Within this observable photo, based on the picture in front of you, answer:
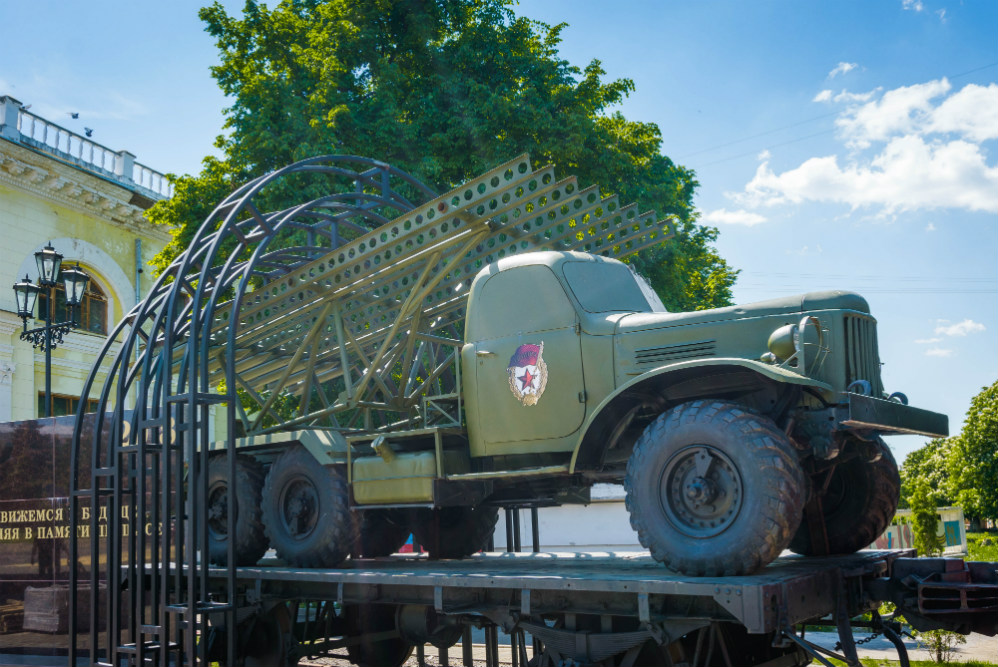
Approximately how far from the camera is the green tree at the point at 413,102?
1571cm

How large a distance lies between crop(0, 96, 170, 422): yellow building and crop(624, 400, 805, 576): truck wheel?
48.0 ft

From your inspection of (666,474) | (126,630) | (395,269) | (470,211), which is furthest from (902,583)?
(126,630)

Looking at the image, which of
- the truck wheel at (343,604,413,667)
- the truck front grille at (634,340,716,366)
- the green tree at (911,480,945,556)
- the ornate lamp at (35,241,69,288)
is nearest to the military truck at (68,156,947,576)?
the truck front grille at (634,340,716,366)

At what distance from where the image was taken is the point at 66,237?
20578 mm

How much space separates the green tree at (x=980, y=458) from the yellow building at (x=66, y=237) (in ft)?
110

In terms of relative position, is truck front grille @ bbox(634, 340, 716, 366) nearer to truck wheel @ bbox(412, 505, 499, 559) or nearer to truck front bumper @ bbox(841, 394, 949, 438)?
truck front bumper @ bbox(841, 394, 949, 438)

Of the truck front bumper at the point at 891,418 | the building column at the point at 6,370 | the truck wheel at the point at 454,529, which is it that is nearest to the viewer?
the truck front bumper at the point at 891,418

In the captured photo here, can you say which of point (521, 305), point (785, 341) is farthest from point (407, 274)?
point (785, 341)

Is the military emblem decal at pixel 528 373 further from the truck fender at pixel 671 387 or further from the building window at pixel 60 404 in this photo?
the building window at pixel 60 404

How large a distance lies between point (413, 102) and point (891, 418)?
39.9 feet

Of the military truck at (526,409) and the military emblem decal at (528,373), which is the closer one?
the military truck at (526,409)

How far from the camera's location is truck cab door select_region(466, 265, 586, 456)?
6.80m

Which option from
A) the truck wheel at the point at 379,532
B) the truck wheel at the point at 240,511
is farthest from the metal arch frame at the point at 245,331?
the truck wheel at the point at 379,532

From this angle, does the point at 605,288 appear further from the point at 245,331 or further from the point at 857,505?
the point at 245,331
